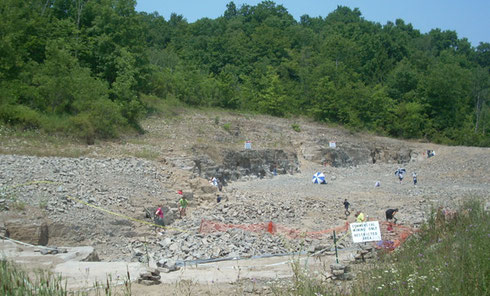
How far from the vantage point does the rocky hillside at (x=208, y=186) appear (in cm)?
1577

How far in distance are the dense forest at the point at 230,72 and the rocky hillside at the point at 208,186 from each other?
3.88 metres

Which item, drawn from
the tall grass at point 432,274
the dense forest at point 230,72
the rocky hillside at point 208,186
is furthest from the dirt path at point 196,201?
the dense forest at point 230,72

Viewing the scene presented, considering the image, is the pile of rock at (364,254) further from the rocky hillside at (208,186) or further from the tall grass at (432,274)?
the tall grass at (432,274)

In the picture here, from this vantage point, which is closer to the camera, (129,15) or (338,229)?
(338,229)

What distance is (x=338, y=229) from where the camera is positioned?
18.4 meters

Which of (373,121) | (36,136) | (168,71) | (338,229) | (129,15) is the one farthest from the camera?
(373,121)

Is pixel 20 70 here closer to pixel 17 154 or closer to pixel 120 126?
pixel 120 126

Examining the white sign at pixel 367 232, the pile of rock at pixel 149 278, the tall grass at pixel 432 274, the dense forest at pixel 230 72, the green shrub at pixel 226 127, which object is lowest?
the pile of rock at pixel 149 278

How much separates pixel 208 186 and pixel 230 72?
137 feet

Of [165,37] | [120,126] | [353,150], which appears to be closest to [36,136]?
Result: [120,126]

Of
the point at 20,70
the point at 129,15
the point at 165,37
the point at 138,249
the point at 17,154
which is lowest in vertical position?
the point at 138,249

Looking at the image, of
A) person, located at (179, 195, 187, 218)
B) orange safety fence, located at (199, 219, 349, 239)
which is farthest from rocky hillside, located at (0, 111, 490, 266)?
orange safety fence, located at (199, 219, 349, 239)

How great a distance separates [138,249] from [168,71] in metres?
37.5

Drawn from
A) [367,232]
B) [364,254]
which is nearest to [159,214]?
[364,254]
